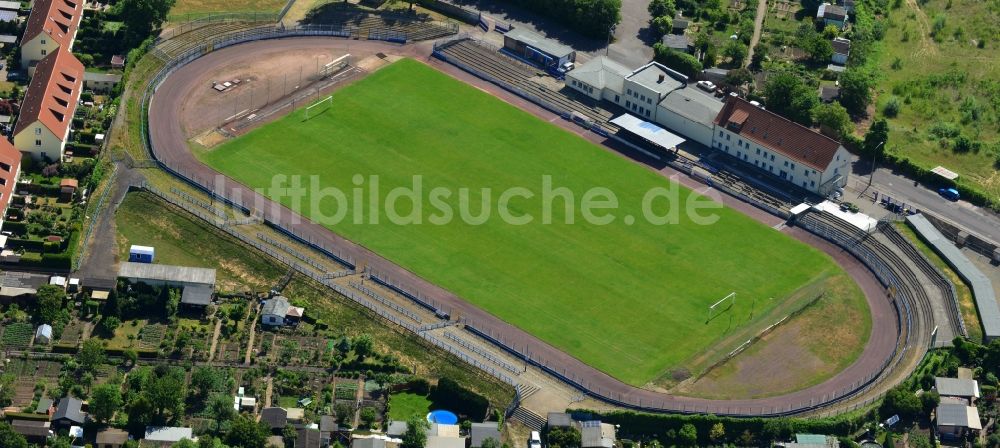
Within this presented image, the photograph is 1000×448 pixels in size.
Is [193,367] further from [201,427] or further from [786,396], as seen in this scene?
[786,396]

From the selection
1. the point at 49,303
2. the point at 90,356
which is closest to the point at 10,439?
the point at 90,356

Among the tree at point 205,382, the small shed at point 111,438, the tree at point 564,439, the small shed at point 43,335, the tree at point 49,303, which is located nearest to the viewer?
the small shed at point 111,438

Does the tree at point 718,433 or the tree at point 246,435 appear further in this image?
the tree at point 718,433

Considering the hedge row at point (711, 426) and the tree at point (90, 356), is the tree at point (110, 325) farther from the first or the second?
the hedge row at point (711, 426)

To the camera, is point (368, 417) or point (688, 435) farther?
point (688, 435)

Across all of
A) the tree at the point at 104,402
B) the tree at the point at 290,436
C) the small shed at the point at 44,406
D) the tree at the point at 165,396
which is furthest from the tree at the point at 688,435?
the small shed at the point at 44,406

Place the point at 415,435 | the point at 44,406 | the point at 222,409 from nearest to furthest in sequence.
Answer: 1. the point at 415,435
2. the point at 44,406
3. the point at 222,409

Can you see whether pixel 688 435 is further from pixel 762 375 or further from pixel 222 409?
pixel 222 409

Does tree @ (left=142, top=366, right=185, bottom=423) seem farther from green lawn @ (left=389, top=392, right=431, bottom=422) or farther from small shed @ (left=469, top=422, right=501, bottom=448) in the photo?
small shed @ (left=469, top=422, right=501, bottom=448)
